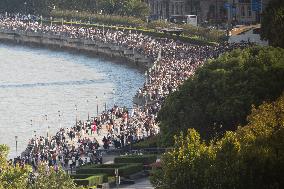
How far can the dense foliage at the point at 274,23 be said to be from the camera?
4648 inches

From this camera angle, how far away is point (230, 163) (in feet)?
193

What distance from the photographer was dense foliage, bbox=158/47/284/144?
82.6 m

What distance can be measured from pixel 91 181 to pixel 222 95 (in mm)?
14316

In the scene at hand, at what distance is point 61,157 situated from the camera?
288 feet

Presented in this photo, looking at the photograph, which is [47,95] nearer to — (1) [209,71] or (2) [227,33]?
(2) [227,33]

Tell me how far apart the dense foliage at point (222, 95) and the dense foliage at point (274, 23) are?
27.5 m

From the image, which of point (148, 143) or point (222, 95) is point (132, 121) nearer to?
point (148, 143)

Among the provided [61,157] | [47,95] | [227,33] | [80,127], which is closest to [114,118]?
[80,127]

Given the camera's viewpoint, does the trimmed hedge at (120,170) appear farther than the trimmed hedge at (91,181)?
Yes

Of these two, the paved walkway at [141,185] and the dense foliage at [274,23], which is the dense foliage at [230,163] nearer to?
the paved walkway at [141,185]

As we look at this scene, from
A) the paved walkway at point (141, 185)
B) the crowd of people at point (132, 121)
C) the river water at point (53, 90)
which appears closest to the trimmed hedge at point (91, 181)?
the paved walkway at point (141, 185)

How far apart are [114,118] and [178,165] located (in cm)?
4661

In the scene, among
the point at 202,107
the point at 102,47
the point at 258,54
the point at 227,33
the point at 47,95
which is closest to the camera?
the point at 202,107

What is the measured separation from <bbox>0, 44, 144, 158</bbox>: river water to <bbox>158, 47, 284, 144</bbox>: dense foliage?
20.8 meters
